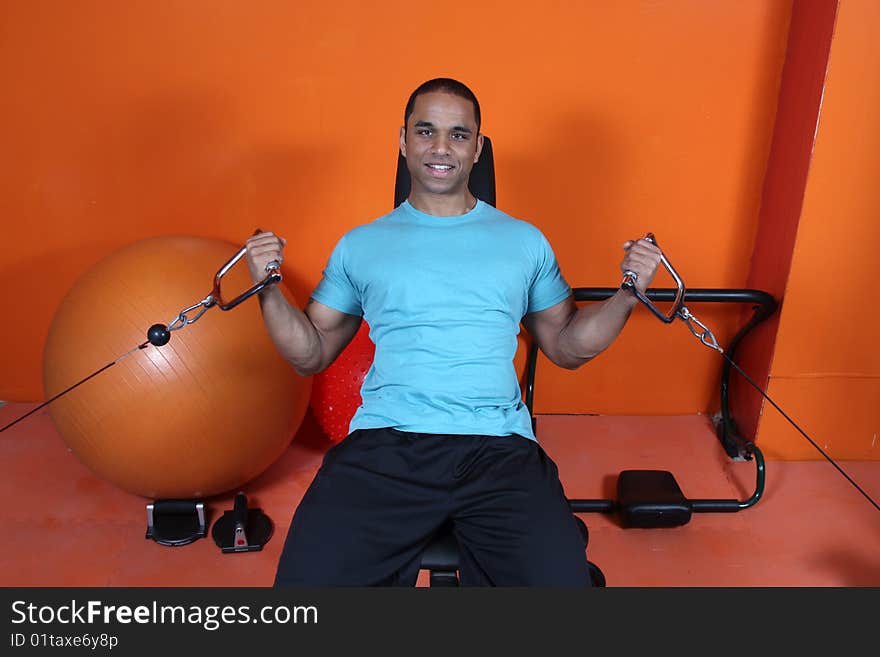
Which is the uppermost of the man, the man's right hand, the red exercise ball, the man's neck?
the man's neck

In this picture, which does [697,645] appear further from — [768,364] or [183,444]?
[768,364]

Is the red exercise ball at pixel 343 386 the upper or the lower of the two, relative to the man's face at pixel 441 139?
lower

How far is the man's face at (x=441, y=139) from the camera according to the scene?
141cm

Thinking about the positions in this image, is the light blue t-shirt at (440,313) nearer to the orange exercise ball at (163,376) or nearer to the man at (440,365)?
the man at (440,365)

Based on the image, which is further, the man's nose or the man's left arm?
the man's nose

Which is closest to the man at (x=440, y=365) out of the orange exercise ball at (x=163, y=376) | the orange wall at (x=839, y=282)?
the orange exercise ball at (x=163, y=376)

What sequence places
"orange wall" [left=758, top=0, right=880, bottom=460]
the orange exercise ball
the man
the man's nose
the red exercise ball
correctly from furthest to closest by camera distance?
the red exercise ball, "orange wall" [left=758, top=0, right=880, bottom=460], the orange exercise ball, the man's nose, the man

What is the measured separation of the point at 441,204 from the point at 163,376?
2.51ft

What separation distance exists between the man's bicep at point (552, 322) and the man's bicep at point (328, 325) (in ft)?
1.21

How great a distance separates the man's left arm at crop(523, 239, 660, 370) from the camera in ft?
4.12

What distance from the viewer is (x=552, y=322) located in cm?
149

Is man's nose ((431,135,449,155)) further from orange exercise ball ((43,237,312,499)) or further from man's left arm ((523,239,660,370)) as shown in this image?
orange exercise ball ((43,237,312,499))

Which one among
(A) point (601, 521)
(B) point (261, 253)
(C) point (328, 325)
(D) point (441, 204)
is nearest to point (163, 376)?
(C) point (328, 325)

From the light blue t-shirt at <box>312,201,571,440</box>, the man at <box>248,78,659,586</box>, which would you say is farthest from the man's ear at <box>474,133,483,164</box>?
the light blue t-shirt at <box>312,201,571,440</box>
